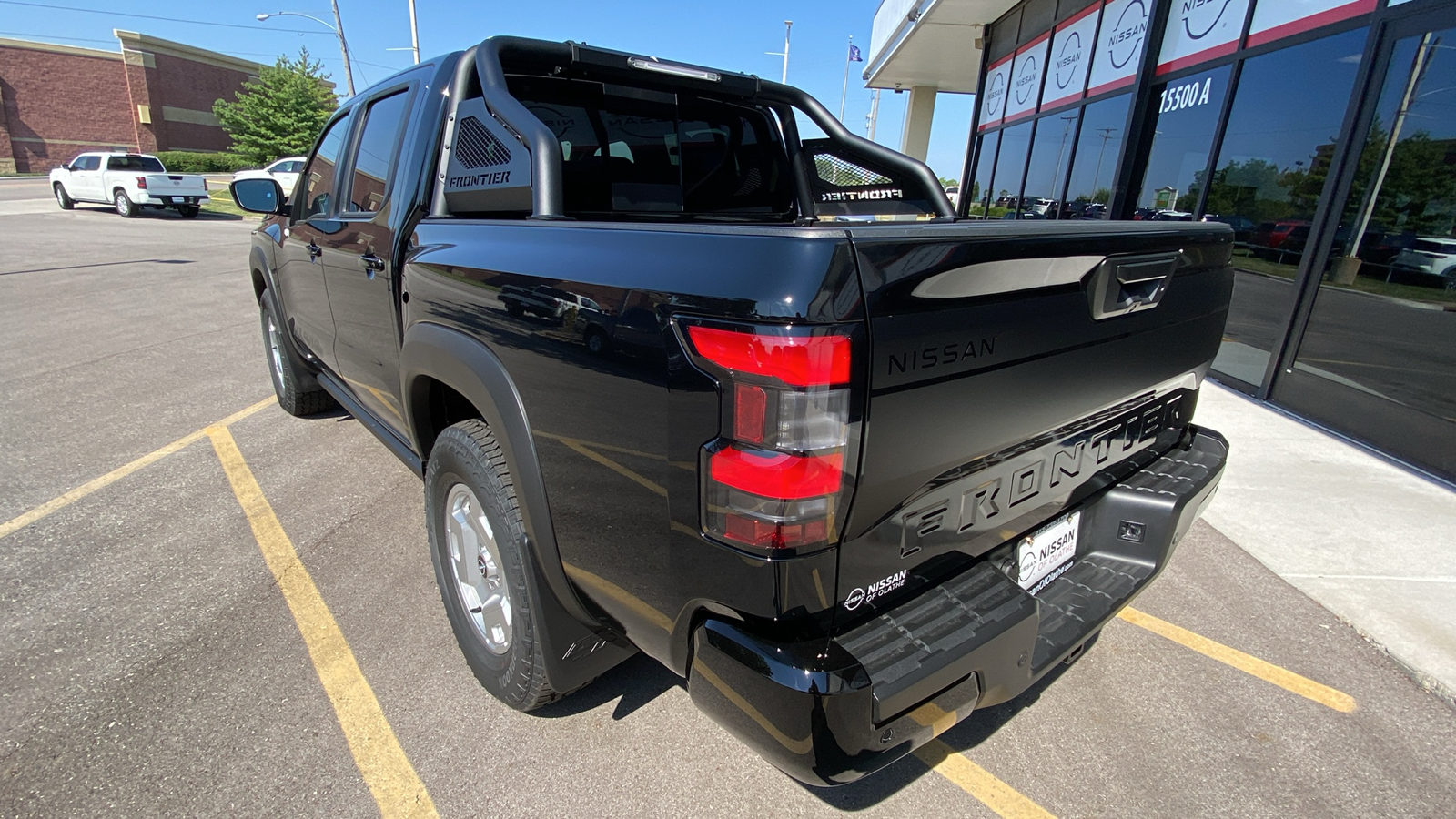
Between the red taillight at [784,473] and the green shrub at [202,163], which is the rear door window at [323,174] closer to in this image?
the red taillight at [784,473]

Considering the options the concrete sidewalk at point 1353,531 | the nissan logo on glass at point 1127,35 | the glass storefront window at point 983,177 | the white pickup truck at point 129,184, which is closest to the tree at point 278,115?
the white pickup truck at point 129,184

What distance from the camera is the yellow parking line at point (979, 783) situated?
6.69ft

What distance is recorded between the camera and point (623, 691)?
8.08ft

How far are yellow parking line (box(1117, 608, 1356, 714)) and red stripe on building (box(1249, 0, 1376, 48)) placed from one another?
5367 millimetres

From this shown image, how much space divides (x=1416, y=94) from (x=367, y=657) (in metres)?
7.17

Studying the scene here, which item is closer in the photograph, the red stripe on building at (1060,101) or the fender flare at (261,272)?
the fender flare at (261,272)

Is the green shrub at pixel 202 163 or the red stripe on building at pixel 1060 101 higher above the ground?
the red stripe on building at pixel 1060 101

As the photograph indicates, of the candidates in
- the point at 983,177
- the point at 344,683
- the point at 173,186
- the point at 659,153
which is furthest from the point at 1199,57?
the point at 173,186

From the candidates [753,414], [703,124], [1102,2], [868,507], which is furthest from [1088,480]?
[1102,2]

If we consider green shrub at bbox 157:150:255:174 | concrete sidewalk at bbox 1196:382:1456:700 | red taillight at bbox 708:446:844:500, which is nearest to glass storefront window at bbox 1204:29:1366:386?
concrete sidewalk at bbox 1196:382:1456:700

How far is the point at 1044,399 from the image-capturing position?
5.69ft

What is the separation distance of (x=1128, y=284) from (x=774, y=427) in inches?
44.0

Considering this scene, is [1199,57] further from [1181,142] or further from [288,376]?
[288,376]

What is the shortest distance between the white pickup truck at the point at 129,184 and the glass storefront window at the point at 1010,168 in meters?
21.3
